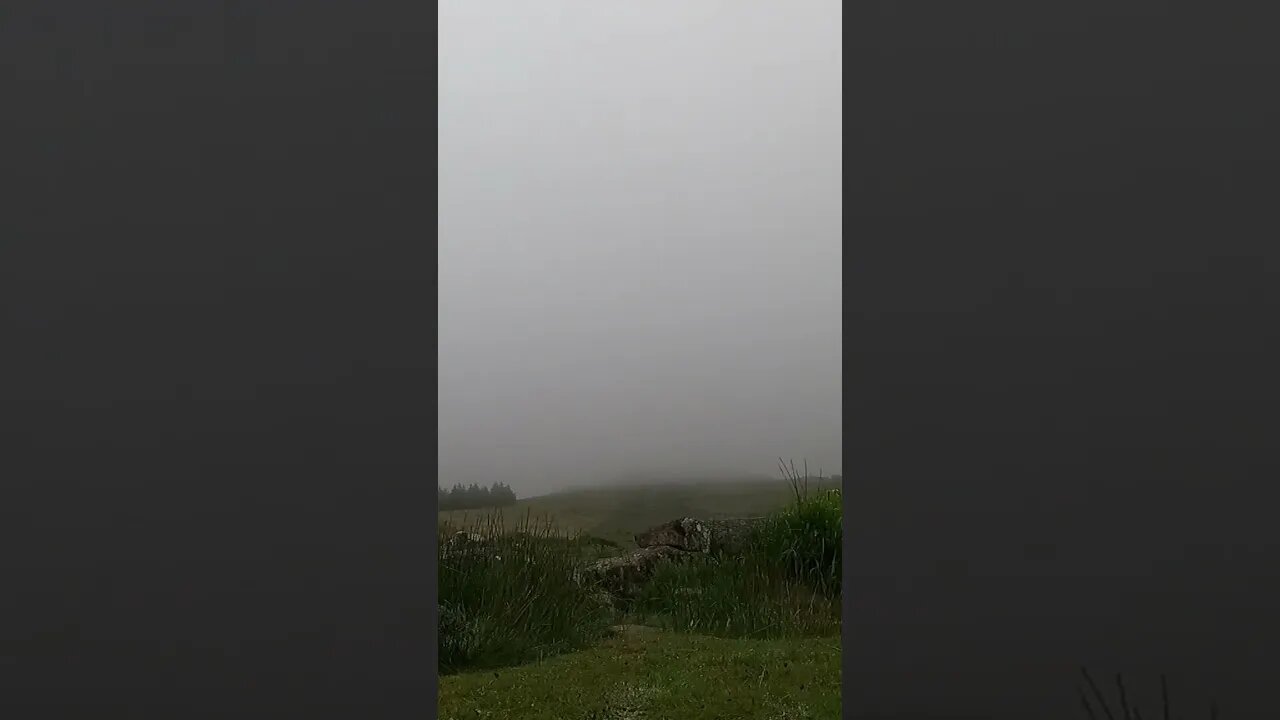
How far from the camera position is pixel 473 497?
5543mm

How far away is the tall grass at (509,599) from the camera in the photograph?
15.4 feet

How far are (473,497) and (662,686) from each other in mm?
1777

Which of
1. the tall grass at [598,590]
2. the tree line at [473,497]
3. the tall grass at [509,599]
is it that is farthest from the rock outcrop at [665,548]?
the tree line at [473,497]

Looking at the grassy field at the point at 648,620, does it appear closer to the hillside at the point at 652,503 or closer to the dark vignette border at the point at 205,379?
the hillside at the point at 652,503

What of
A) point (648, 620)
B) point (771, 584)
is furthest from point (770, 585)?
point (648, 620)

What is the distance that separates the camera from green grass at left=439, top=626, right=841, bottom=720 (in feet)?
13.0

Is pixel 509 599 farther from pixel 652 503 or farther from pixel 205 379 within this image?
pixel 205 379

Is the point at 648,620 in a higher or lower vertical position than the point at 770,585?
lower

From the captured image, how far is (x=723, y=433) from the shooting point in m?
6.41

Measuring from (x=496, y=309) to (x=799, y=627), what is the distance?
257cm

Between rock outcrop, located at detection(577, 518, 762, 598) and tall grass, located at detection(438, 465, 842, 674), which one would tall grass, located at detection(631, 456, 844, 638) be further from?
rock outcrop, located at detection(577, 518, 762, 598)
